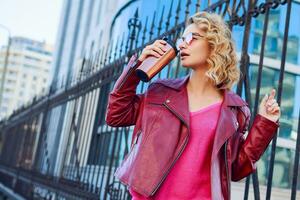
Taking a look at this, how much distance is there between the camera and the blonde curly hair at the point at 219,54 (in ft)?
6.99

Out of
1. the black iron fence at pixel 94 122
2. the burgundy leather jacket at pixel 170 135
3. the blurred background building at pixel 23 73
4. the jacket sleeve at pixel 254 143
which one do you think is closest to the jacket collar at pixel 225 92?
the burgundy leather jacket at pixel 170 135

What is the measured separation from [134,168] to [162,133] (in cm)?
19

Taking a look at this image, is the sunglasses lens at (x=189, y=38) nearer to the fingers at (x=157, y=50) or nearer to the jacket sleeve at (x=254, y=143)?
the fingers at (x=157, y=50)

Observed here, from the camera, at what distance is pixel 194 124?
6.82 feet

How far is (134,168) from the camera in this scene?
2.09 metres

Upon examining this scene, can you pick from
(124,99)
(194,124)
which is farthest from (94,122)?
(194,124)

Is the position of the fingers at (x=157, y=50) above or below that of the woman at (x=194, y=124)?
above

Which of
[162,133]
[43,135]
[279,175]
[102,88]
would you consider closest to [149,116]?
A: [162,133]

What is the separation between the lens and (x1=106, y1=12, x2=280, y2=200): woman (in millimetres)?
2023

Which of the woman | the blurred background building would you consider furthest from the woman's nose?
the blurred background building

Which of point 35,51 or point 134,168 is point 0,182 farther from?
point 35,51

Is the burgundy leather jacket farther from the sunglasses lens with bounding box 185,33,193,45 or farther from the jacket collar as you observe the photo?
the sunglasses lens with bounding box 185,33,193,45

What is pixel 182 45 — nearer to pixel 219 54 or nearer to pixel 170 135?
pixel 219 54

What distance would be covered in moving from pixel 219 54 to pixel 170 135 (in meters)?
0.42
